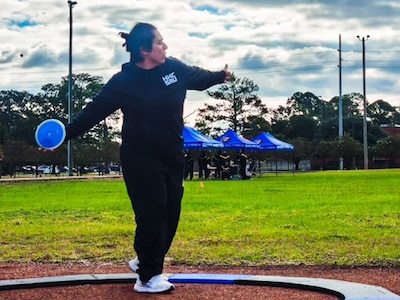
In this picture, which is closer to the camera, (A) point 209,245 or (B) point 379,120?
(A) point 209,245

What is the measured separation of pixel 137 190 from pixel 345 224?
642cm

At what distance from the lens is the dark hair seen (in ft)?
19.8

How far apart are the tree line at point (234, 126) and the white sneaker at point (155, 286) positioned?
45.8 m

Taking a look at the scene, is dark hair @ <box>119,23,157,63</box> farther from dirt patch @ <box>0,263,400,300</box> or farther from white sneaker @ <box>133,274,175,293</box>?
dirt patch @ <box>0,263,400,300</box>

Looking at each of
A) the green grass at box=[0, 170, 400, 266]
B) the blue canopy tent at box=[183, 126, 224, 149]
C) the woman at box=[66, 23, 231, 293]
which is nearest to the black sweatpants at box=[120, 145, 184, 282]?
the woman at box=[66, 23, 231, 293]

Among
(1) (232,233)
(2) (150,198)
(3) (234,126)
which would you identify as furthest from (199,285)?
(3) (234,126)

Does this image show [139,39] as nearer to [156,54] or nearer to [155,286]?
[156,54]

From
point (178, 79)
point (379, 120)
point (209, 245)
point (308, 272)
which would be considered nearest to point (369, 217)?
point (209, 245)

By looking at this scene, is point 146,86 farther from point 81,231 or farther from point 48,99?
point 48,99

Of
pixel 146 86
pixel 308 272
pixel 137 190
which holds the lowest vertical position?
pixel 308 272

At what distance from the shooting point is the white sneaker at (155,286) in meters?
5.91

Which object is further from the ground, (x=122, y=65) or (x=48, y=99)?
(x=48, y=99)

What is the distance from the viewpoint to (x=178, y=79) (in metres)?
6.14

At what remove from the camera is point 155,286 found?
5922 millimetres
